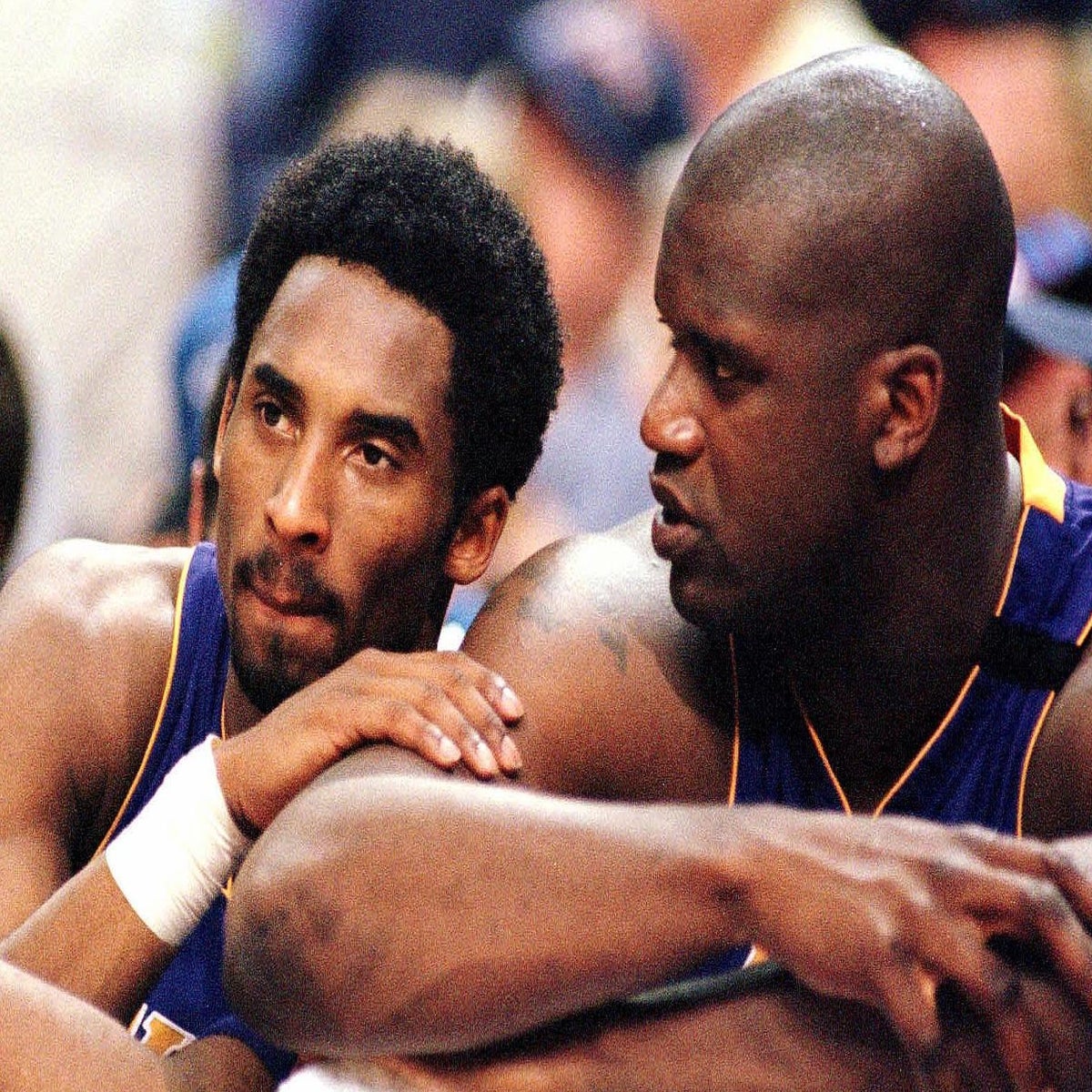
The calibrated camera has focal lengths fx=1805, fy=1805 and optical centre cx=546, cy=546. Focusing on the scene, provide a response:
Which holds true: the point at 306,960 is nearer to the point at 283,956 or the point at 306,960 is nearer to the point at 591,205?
the point at 283,956

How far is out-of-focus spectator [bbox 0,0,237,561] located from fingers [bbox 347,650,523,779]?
7.99 ft

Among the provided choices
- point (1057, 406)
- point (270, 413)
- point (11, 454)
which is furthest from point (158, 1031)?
point (1057, 406)

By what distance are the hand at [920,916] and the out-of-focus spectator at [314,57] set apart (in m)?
2.94

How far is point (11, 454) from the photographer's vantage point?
3.34 meters

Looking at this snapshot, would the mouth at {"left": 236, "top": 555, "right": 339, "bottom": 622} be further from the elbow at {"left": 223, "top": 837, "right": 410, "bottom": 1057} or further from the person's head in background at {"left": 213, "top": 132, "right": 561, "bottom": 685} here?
the elbow at {"left": 223, "top": 837, "right": 410, "bottom": 1057}

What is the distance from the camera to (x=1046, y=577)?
2.15 metres

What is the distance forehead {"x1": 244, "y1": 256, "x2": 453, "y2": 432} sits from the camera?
7.27 feet

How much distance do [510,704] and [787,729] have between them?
0.39 m

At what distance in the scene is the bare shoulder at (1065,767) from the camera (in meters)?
1.95

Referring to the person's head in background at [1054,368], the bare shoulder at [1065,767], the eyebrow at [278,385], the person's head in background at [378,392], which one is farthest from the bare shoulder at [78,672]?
the person's head in background at [1054,368]

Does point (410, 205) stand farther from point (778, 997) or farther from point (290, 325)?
point (778, 997)

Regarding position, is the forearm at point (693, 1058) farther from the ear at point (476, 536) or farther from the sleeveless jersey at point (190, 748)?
the ear at point (476, 536)

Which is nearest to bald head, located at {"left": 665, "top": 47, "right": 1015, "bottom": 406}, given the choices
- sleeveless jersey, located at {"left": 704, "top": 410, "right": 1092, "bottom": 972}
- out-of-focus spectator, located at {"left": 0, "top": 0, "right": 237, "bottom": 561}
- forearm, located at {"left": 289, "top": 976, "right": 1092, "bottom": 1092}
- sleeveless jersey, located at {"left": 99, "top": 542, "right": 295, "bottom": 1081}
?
sleeveless jersey, located at {"left": 704, "top": 410, "right": 1092, "bottom": 972}

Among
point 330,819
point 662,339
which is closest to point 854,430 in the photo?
point 330,819
